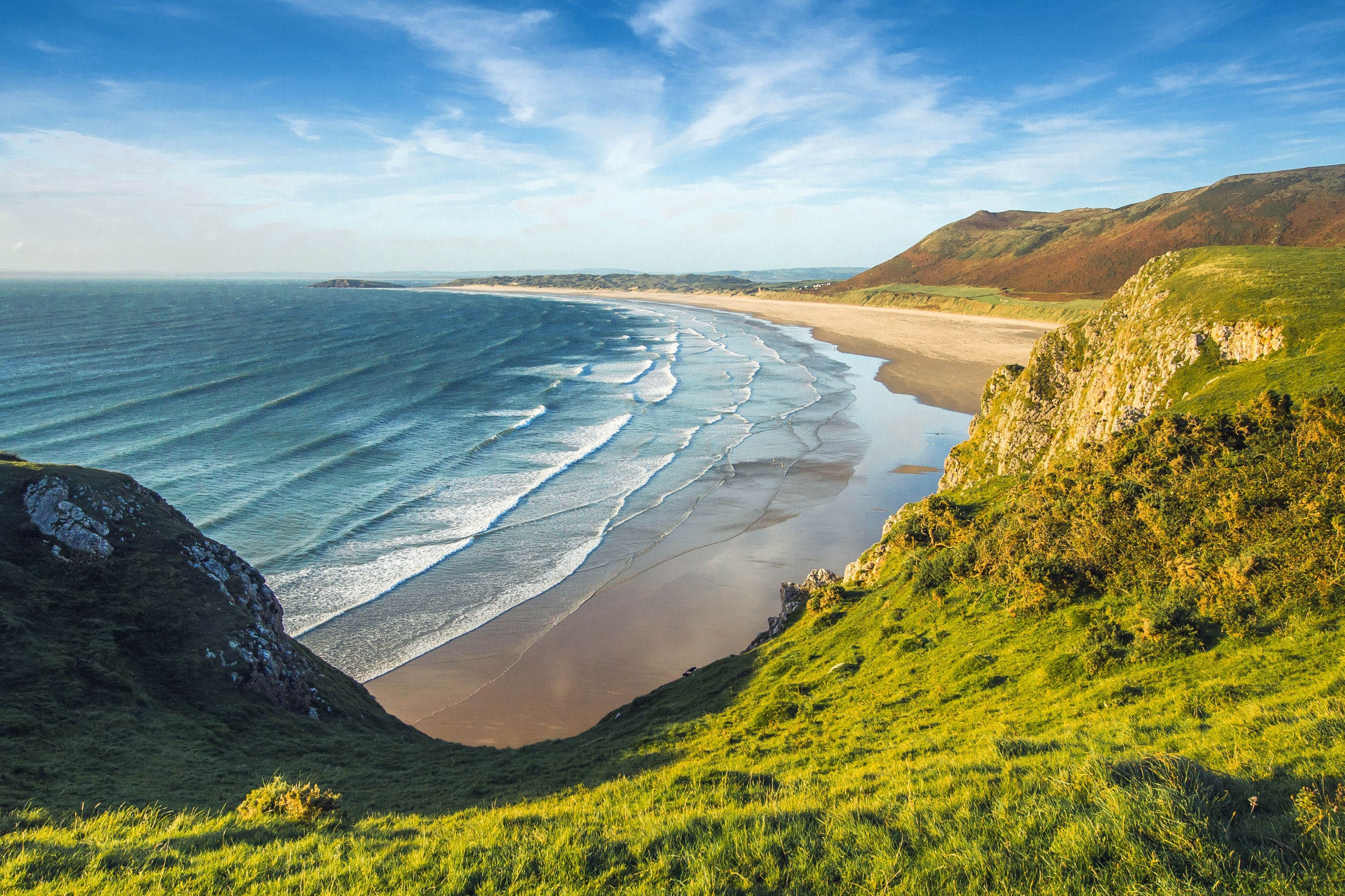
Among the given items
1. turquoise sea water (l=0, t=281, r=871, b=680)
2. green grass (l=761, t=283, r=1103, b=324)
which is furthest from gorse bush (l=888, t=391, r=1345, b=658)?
green grass (l=761, t=283, r=1103, b=324)

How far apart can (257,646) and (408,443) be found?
3044cm

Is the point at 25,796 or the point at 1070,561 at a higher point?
the point at 1070,561

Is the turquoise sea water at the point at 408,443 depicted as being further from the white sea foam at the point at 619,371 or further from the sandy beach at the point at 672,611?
the sandy beach at the point at 672,611

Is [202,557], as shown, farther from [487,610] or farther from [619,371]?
[619,371]

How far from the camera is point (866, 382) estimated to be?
66.6m

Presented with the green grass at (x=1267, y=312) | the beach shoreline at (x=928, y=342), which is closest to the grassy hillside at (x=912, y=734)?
the green grass at (x=1267, y=312)

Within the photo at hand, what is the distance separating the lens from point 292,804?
8.63 metres

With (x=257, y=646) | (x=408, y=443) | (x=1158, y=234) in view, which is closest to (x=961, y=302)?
(x=1158, y=234)

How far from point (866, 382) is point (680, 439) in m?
29.1

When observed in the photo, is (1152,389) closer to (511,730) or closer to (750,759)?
(750,759)

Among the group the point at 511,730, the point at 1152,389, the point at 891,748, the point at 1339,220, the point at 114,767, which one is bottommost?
the point at 511,730

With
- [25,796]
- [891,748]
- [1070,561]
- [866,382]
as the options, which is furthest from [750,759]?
[866,382]

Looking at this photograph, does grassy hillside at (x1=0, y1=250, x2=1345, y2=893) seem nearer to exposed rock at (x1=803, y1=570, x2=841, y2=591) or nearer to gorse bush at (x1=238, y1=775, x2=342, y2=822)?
gorse bush at (x1=238, y1=775, x2=342, y2=822)

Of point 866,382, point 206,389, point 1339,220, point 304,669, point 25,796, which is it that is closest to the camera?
point 25,796
